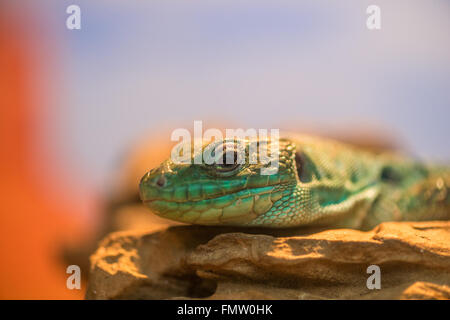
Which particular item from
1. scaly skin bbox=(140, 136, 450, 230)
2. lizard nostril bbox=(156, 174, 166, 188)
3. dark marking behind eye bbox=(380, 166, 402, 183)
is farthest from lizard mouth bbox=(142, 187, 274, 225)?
dark marking behind eye bbox=(380, 166, 402, 183)

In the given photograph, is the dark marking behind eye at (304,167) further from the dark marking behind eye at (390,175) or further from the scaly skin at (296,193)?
the dark marking behind eye at (390,175)

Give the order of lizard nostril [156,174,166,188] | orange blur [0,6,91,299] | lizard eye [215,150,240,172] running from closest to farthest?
lizard nostril [156,174,166,188], lizard eye [215,150,240,172], orange blur [0,6,91,299]

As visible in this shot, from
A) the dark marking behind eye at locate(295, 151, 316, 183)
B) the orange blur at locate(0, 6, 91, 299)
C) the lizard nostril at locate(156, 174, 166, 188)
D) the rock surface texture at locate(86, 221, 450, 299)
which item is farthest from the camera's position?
the orange blur at locate(0, 6, 91, 299)

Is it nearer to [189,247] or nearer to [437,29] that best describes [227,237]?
[189,247]

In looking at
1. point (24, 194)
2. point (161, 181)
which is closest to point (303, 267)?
point (161, 181)

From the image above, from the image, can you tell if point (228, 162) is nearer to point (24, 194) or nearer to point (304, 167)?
point (304, 167)

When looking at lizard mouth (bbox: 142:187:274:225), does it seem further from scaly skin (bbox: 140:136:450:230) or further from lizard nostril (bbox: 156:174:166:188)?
lizard nostril (bbox: 156:174:166:188)
